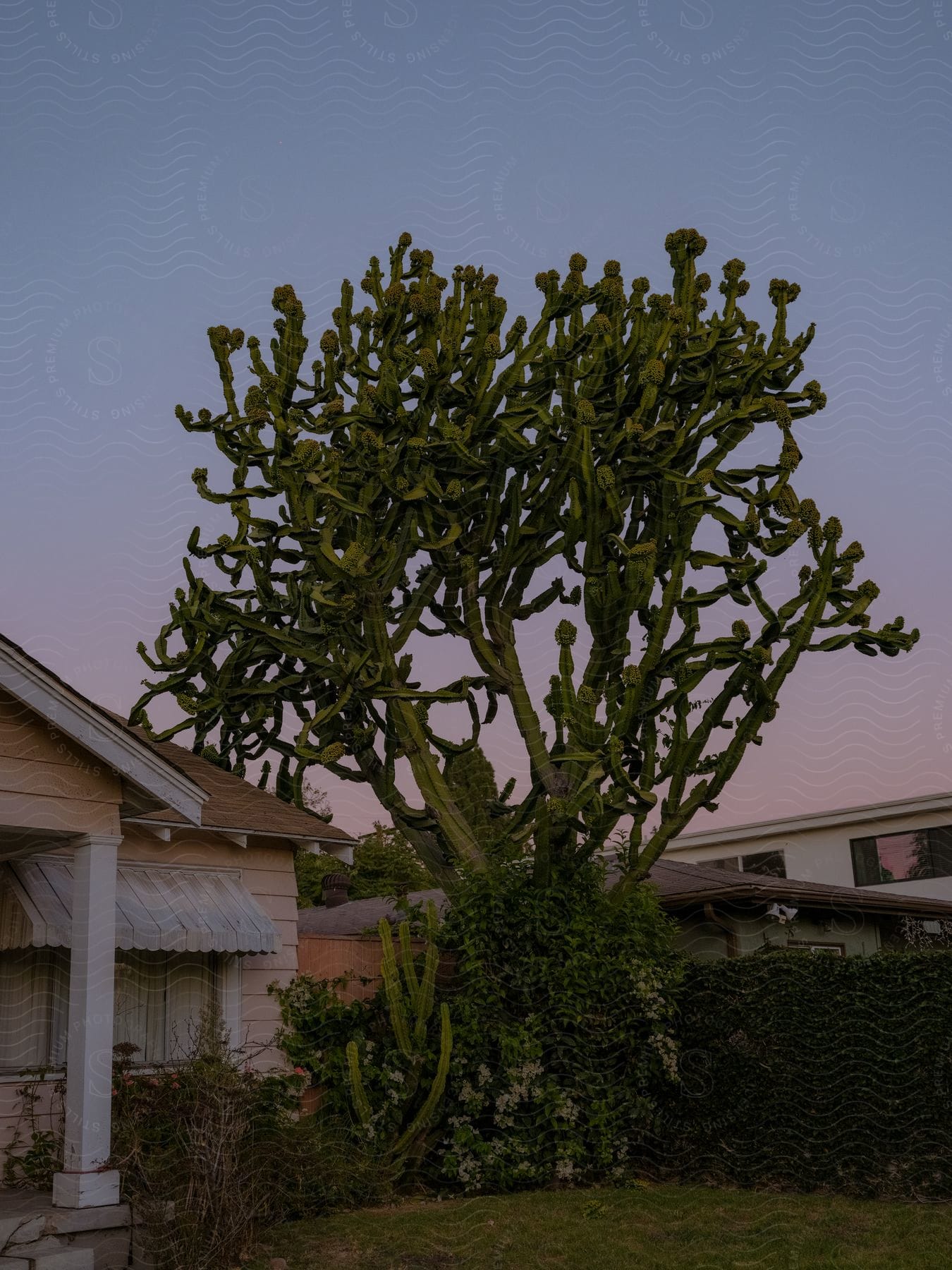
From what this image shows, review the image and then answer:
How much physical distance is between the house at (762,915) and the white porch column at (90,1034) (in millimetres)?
4633

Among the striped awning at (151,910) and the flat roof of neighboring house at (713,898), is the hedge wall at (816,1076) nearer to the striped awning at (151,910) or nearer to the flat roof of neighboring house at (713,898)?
the flat roof of neighboring house at (713,898)

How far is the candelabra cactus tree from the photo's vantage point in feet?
36.6

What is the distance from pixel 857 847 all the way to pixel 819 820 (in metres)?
0.90

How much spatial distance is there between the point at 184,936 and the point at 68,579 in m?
3.15

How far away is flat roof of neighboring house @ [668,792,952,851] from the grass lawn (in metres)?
13.0

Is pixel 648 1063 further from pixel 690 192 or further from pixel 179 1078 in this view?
pixel 690 192

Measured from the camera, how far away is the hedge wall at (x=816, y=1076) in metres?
9.27

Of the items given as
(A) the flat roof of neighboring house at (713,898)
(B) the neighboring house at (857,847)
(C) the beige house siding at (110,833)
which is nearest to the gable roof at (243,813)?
(C) the beige house siding at (110,833)

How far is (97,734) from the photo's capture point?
303 inches

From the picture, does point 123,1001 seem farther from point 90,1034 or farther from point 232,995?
point 90,1034

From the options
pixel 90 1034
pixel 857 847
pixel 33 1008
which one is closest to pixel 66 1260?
pixel 90 1034

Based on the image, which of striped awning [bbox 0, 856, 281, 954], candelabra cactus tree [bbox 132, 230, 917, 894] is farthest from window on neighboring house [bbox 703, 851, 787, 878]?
striped awning [bbox 0, 856, 281, 954]

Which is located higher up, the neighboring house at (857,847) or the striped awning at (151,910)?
the neighboring house at (857,847)

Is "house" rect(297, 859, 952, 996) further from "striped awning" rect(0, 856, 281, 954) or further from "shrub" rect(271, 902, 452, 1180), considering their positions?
"striped awning" rect(0, 856, 281, 954)
